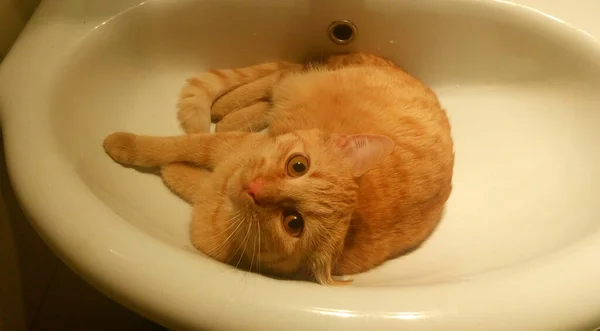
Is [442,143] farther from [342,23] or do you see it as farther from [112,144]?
[112,144]

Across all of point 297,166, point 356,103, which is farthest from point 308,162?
point 356,103

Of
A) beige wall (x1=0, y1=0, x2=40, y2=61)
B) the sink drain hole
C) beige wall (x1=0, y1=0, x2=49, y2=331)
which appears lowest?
beige wall (x1=0, y1=0, x2=49, y2=331)

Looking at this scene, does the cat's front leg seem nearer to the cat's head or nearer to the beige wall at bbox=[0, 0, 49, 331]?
the cat's head

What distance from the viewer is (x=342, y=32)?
3.68 ft

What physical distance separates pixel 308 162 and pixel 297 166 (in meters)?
0.02

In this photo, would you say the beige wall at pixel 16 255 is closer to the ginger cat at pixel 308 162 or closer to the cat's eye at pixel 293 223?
the ginger cat at pixel 308 162

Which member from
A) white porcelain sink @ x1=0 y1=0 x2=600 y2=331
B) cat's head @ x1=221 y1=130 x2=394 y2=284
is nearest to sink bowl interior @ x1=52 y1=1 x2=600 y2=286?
white porcelain sink @ x1=0 y1=0 x2=600 y2=331

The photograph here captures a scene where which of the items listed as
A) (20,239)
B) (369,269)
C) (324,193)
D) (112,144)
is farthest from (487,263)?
(20,239)

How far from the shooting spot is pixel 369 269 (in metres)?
0.90

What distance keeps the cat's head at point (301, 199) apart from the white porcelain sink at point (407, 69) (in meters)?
0.10

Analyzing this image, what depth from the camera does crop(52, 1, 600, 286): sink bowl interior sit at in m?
0.88

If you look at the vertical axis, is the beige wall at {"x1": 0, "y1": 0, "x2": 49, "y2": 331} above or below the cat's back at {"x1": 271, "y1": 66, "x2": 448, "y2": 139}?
below

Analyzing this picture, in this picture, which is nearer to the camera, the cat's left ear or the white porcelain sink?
the white porcelain sink

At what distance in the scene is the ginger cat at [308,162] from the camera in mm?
779
